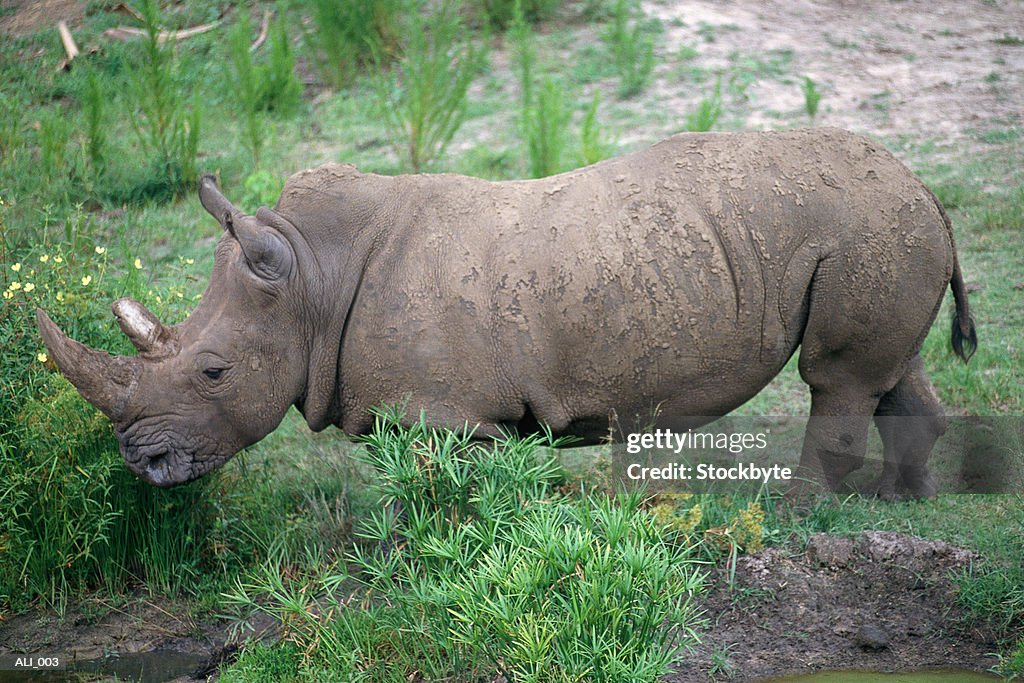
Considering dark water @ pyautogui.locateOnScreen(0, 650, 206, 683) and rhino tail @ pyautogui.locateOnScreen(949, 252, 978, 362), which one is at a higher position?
rhino tail @ pyautogui.locateOnScreen(949, 252, 978, 362)

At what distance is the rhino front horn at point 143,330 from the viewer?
5.16m

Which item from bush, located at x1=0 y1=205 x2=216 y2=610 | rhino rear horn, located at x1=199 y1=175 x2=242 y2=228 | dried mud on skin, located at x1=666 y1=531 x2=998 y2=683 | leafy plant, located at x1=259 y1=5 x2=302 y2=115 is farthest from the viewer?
leafy plant, located at x1=259 y1=5 x2=302 y2=115

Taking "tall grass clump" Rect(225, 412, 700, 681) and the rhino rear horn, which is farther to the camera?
the rhino rear horn

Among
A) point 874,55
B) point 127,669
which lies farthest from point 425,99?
point 127,669

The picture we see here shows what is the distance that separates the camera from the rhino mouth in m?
5.18

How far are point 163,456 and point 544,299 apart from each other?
183 centimetres

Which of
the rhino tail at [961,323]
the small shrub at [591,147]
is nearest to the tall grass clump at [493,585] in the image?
the rhino tail at [961,323]

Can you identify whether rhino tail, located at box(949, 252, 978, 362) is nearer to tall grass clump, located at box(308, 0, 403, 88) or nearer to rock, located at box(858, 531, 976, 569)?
rock, located at box(858, 531, 976, 569)

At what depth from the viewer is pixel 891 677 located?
15.4 feet

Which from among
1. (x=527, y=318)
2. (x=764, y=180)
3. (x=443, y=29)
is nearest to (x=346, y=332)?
(x=527, y=318)

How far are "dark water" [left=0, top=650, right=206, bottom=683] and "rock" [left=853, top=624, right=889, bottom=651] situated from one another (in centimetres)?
287
